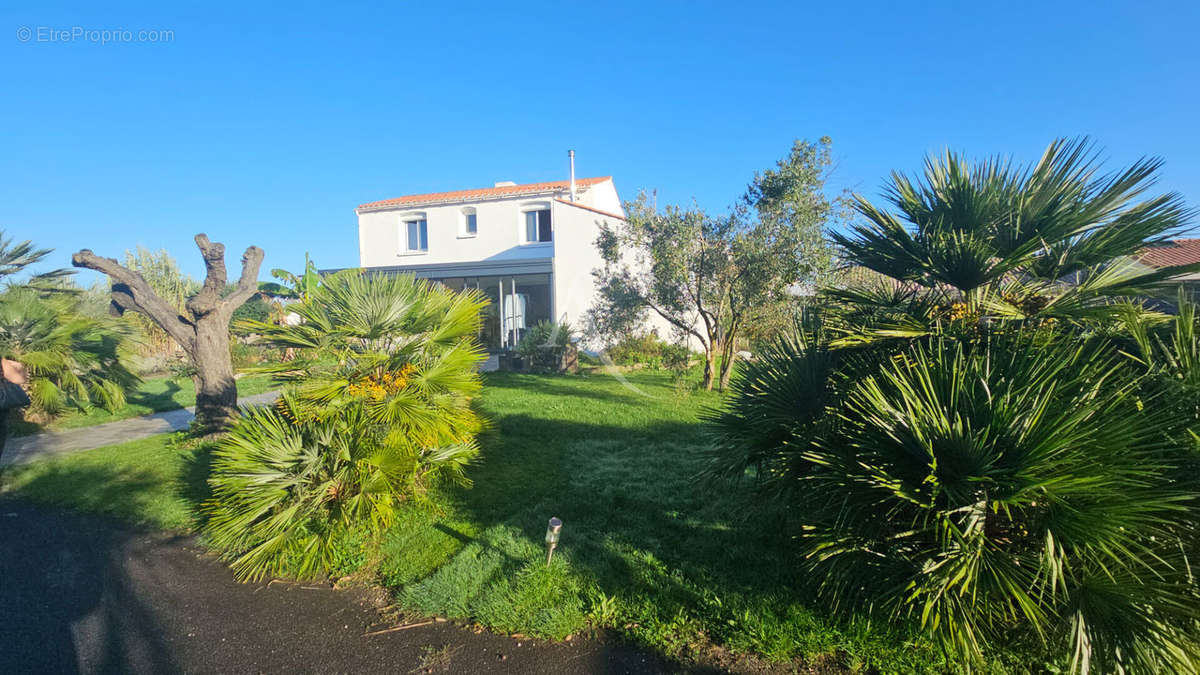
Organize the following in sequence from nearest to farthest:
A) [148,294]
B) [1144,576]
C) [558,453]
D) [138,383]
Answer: [1144,576] < [558,453] < [148,294] < [138,383]

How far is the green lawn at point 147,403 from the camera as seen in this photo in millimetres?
10383

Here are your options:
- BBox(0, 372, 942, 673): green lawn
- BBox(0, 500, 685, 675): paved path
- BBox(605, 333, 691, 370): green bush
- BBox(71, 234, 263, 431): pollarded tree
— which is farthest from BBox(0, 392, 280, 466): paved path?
BBox(605, 333, 691, 370): green bush

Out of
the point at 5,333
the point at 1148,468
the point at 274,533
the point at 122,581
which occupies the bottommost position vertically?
the point at 122,581

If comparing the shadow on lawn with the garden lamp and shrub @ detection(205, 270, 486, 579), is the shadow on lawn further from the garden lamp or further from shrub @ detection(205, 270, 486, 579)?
shrub @ detection(205, 270, 486, 579)

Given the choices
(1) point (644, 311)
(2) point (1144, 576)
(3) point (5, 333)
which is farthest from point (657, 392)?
(3) point (5, 333)

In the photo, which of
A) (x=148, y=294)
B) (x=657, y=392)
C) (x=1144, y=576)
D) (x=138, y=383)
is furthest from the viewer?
(x=657, y=392)

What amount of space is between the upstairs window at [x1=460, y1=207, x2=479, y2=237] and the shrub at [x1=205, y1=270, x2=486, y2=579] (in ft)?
55.3

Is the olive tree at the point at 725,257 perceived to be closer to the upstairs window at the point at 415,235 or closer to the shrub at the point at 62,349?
the shrub at the point at 62,349

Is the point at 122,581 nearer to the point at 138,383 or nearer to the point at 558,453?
the point at 558,453

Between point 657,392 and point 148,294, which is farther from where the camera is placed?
point 657,392

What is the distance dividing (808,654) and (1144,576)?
153 centimetres

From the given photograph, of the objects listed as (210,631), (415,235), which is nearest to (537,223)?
(415,235)

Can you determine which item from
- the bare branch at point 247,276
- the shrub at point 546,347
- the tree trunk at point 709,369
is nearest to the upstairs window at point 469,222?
the shrub at point 546,347

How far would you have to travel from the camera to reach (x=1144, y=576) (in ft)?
7.66
